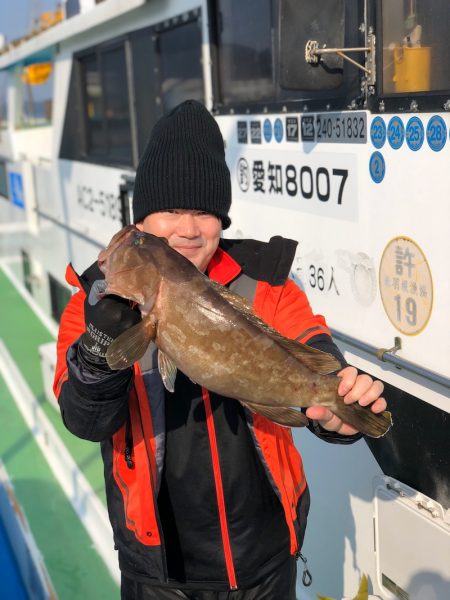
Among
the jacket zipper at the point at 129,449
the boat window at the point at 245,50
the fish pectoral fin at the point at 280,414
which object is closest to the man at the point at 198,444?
the jacket zipper at the point at 129,449

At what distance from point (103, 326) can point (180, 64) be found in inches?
127

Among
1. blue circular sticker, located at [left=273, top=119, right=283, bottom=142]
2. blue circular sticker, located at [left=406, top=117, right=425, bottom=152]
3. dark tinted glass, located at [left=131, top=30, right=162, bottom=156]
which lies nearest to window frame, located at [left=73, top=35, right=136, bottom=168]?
dark tinted glass, located at [left=131, top=30, right=162, bottom=156]

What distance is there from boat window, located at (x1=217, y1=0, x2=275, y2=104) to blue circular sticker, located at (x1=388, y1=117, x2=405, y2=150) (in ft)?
3.14

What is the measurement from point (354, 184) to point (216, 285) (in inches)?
47.9

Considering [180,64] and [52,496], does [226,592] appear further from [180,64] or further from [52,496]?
[180,64]

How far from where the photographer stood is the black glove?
6.09 ft

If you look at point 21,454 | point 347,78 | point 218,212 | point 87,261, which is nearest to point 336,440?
point 218,212

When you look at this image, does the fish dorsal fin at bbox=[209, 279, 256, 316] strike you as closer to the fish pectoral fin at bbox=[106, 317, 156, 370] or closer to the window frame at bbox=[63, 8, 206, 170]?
the fish pectoral fin at bbox=[106, 317, 156, 370]

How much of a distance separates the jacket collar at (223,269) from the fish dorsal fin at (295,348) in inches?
12.9

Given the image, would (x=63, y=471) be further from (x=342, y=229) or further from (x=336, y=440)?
(x=336, y=440)

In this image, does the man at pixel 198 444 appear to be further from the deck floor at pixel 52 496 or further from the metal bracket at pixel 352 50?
the deck floor at pixel 52 496

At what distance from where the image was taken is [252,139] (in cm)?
369

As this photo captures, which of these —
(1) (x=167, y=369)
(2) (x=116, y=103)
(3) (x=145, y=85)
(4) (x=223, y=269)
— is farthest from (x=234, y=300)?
(2) (x=116, y=103)

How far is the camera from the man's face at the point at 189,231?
7.01 ft
